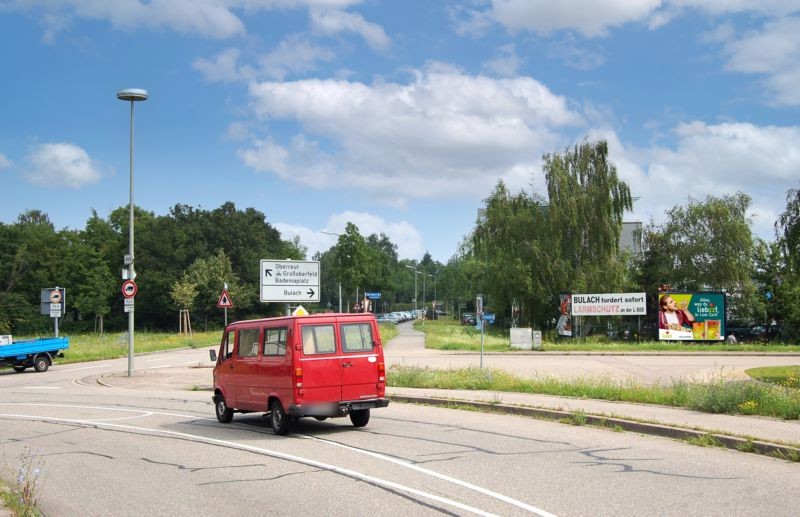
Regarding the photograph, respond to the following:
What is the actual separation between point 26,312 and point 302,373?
277 ft

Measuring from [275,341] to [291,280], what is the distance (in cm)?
1448

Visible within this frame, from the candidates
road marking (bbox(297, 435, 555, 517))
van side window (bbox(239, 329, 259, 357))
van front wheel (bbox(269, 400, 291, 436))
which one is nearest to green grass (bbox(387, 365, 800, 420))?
road marking (bbox(297, 435, 555, 517))

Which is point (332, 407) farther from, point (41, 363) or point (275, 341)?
point (41, 363)

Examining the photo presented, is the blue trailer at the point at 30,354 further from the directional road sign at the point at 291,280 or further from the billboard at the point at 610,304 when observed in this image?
the billboard at the point at 610,304

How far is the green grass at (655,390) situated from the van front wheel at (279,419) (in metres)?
7.10

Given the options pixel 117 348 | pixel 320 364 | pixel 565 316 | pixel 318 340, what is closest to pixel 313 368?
pixel 320 364

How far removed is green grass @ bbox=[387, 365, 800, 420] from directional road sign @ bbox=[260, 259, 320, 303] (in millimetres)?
6424

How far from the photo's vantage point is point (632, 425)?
12.6 metres

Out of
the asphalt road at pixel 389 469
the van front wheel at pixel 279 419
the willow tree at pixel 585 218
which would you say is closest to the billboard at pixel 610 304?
the willow tree at pixel 585 218

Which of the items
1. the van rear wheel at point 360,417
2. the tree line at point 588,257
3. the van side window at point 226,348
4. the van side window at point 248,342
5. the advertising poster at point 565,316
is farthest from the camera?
the tree line at point 588,257

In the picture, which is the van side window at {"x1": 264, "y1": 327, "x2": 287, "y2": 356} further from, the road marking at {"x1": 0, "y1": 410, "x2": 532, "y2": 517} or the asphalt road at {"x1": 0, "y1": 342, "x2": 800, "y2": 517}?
the road marking at {"x1": 0, "y1": 410, "x2": 532, "y2": 517}

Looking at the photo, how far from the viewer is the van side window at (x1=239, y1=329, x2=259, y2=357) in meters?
13.9

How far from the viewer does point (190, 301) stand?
73.7 metres

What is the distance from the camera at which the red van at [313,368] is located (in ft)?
41.6
